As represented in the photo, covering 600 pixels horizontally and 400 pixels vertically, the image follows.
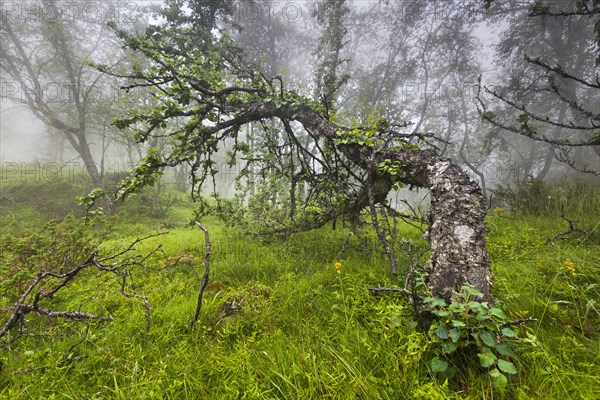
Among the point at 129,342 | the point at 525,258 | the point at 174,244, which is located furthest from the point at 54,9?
the point at 525,258

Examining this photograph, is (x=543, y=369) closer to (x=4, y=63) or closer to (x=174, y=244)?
(x=174, y=244)

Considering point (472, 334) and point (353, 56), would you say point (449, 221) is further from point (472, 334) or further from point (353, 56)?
point (353, 56)

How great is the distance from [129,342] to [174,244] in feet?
13.0

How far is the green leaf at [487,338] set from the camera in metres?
1.20

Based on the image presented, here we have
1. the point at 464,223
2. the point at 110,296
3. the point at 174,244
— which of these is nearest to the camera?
the point at 464,223

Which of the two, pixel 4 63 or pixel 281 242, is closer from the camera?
pixel 281 242

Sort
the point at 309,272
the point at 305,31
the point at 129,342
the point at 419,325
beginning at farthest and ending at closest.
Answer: the point at 305,31
the point at 309,272
the point at 129,342
the point at 419,325

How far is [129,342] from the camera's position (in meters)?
2.02

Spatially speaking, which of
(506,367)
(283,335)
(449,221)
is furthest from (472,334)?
(283,335)

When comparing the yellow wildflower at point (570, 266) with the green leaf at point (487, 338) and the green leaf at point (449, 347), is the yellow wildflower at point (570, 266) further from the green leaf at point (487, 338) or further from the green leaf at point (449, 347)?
the green leaf at point (449, 347)

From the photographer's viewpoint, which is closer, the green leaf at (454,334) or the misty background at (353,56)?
the green leaf at (454,334)

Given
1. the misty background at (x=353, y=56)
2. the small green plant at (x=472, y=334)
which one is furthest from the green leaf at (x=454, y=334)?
the misty background at (x=353, y=56)

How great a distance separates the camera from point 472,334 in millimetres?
1250

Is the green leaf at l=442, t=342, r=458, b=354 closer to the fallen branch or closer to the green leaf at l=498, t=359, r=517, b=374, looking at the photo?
the green leaf at l=498, t=359, r=517, b=374
